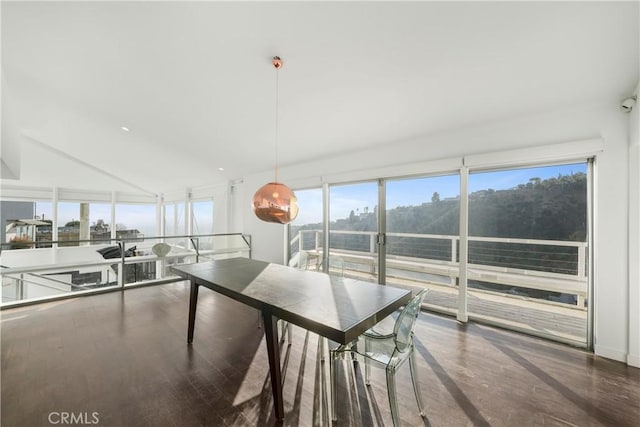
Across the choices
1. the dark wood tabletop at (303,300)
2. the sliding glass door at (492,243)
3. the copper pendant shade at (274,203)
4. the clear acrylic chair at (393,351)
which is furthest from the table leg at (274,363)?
the sliding glass door at (492,243)

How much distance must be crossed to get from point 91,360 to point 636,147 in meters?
5.08

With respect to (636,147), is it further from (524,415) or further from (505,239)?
(524,415)

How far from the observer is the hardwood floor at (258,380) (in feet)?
5.27

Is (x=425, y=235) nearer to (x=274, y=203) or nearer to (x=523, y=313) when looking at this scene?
(x=523, y=313)

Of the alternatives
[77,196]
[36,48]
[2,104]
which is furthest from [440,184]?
[77,196]

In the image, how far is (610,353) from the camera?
2.28 meters

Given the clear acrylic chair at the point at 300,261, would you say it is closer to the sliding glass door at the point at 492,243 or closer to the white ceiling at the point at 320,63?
the sliding glass door at the point at 492,243

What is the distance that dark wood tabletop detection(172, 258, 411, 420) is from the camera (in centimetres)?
140

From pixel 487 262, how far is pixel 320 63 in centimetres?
300

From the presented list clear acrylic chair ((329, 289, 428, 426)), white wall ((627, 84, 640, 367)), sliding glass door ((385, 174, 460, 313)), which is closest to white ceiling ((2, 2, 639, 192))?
white wall ((627, 84, 640, 367))

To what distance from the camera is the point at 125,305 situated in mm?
3543

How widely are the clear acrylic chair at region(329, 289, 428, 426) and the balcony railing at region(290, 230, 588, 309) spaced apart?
2.01 meters

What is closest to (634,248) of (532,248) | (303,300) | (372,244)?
(532,248)

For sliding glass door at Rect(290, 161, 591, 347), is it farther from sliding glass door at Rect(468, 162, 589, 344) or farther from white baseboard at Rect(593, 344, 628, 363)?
white baseboard at Rect(593, 344, 628, 363)
